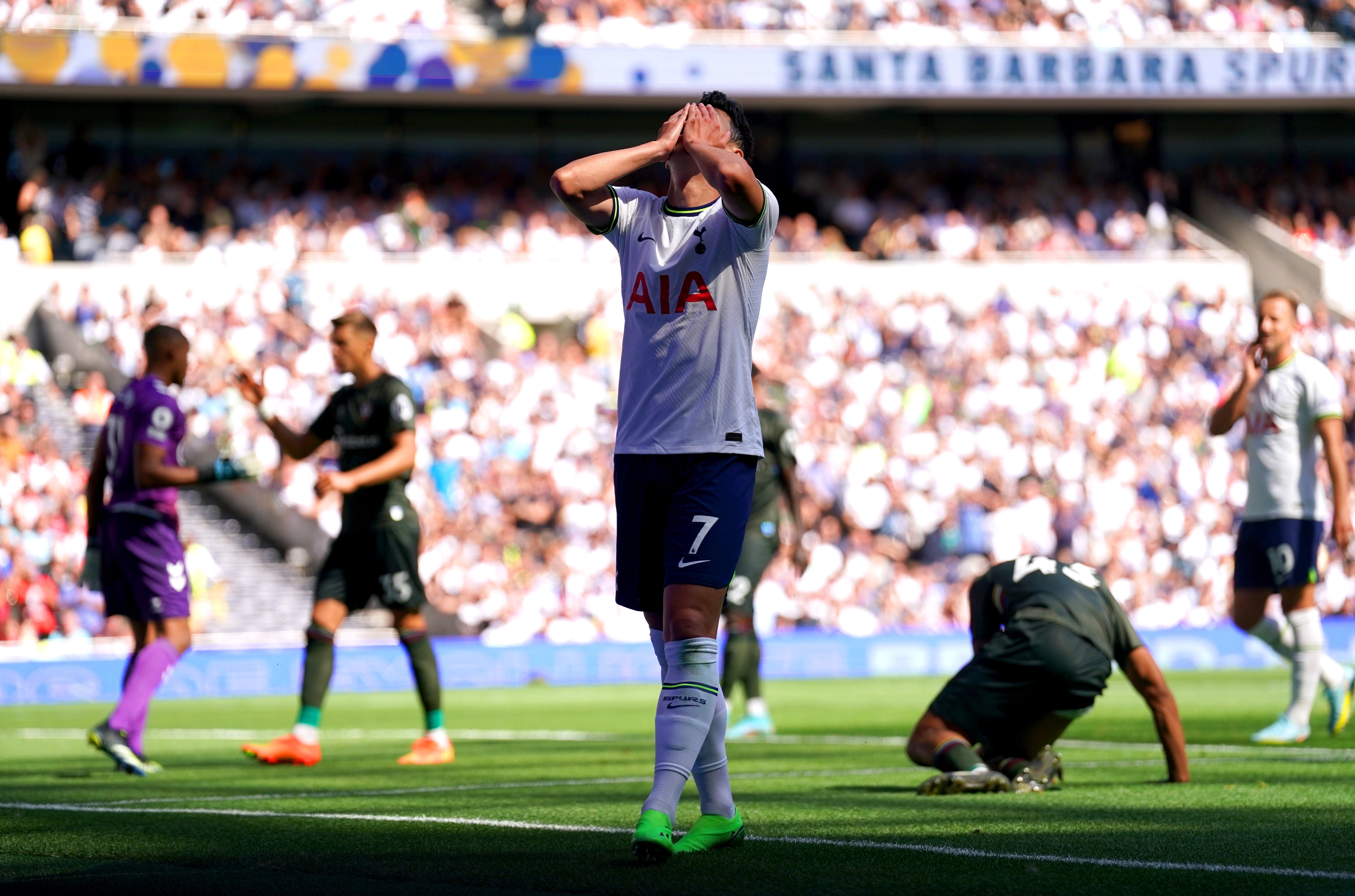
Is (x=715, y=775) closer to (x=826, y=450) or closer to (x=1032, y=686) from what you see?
(x=1032, y=686)

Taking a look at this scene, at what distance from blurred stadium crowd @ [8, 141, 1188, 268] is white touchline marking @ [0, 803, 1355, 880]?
2175 centimetres

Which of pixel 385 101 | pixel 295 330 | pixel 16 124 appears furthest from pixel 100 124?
pixel 295 330

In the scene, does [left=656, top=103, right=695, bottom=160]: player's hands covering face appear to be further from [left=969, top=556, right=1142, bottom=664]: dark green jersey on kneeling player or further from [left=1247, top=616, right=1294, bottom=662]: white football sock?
[left=1247, top=616, right=1294, bottom=662]: white football sock

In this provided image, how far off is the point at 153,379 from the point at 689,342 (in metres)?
5.03

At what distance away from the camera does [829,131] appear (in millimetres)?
35000

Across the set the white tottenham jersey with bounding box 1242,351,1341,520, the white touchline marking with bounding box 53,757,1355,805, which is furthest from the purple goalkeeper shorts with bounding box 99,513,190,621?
the white tottenham jersey with bounding box 1242,351,1341,520

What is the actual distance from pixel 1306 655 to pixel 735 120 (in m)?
6.23

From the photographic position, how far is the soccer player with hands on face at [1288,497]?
10.1m

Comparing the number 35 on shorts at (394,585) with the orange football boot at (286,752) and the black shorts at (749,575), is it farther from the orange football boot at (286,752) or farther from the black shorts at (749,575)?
the black shorts at (749,575)

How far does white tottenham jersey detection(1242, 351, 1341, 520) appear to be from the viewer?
1025 cm

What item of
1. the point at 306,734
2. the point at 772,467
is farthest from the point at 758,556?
the point at 306,734

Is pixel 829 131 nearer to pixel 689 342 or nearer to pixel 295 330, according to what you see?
pixel 295 330

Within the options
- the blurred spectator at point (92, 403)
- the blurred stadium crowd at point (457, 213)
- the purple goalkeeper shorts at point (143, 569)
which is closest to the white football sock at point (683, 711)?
the purple goalkeeper shorts at point (143, 569)

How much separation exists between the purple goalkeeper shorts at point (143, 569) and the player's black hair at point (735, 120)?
507 cm
